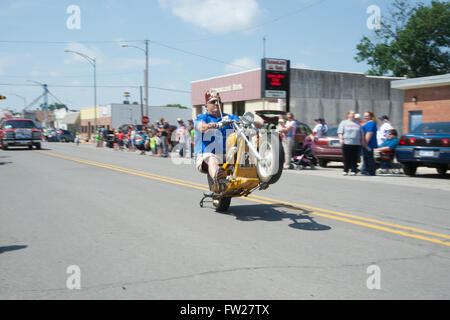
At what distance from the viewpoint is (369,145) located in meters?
13.1

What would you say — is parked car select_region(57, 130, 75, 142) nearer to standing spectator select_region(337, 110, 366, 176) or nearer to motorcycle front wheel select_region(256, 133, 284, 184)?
standing spectator select_region(337, 110, 366, 176)

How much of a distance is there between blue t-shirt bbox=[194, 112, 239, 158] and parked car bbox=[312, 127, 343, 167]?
941 cm

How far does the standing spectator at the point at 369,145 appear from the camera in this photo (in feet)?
42.9

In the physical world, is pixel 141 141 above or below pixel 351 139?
below

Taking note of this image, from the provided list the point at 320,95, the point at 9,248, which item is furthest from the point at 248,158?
the point at 320,95

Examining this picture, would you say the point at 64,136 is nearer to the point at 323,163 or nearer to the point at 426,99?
the point at 426,99

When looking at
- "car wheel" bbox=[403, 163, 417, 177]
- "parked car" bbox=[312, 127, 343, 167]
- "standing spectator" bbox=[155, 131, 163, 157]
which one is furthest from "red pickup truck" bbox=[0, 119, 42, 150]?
"car wheel" bbox=[403, 163, 417, 177]

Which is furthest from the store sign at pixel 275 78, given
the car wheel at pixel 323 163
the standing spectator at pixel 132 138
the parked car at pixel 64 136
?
the parked car at pixel 64 136

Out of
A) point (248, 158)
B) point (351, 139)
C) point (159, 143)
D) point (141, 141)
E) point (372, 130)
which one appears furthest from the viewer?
point (141, 141)

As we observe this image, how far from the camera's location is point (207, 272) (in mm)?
4074

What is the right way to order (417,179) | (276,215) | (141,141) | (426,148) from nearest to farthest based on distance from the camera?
(276,215), (426,148), (417,179), (141,141)

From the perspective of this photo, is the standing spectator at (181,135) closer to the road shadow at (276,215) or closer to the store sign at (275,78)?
the store sign at (275,78)

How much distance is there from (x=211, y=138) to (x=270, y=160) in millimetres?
1391

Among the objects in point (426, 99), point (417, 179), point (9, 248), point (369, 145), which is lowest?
point (9, 248)
